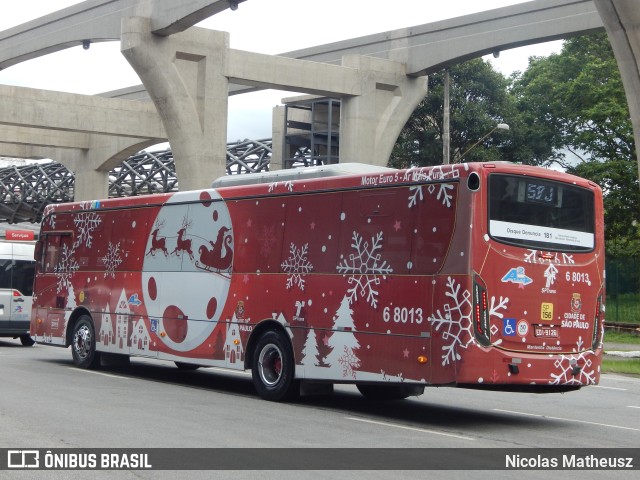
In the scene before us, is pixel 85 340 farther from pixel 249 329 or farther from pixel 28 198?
pixel 28 198

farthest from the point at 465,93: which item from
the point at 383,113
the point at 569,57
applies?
the point at 383,113

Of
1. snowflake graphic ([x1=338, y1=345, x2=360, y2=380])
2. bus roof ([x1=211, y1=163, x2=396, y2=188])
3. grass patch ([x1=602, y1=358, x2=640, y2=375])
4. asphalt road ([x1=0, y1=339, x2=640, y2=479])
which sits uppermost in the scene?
bus roof ([x1=211, y1=163, x2=396, y2=188])

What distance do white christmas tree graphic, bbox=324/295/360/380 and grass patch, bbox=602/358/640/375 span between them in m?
11.7

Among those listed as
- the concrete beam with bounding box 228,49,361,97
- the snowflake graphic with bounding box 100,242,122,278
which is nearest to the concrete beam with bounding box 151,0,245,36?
the concrete beam with bounding box 228,49,361,97

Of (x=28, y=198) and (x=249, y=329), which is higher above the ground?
(x=28, y=198)

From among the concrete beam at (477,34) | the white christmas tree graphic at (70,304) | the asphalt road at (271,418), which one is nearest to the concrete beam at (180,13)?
the concrete beam at (477,34)

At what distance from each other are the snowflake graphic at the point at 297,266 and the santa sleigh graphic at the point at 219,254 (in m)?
1.49

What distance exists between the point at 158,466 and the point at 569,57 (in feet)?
151

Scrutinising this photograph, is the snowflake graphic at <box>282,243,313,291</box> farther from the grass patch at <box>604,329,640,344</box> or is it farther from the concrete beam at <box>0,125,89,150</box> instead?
the concrete beam at <box>0,125,89,150</box>

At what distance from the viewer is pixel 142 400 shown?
48.7 ft

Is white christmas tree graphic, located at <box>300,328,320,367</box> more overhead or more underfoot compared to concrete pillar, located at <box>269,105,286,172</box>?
more underfoot

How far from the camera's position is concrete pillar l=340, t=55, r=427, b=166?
116ft

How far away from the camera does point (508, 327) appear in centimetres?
1274

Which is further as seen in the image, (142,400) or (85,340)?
(85,340)
